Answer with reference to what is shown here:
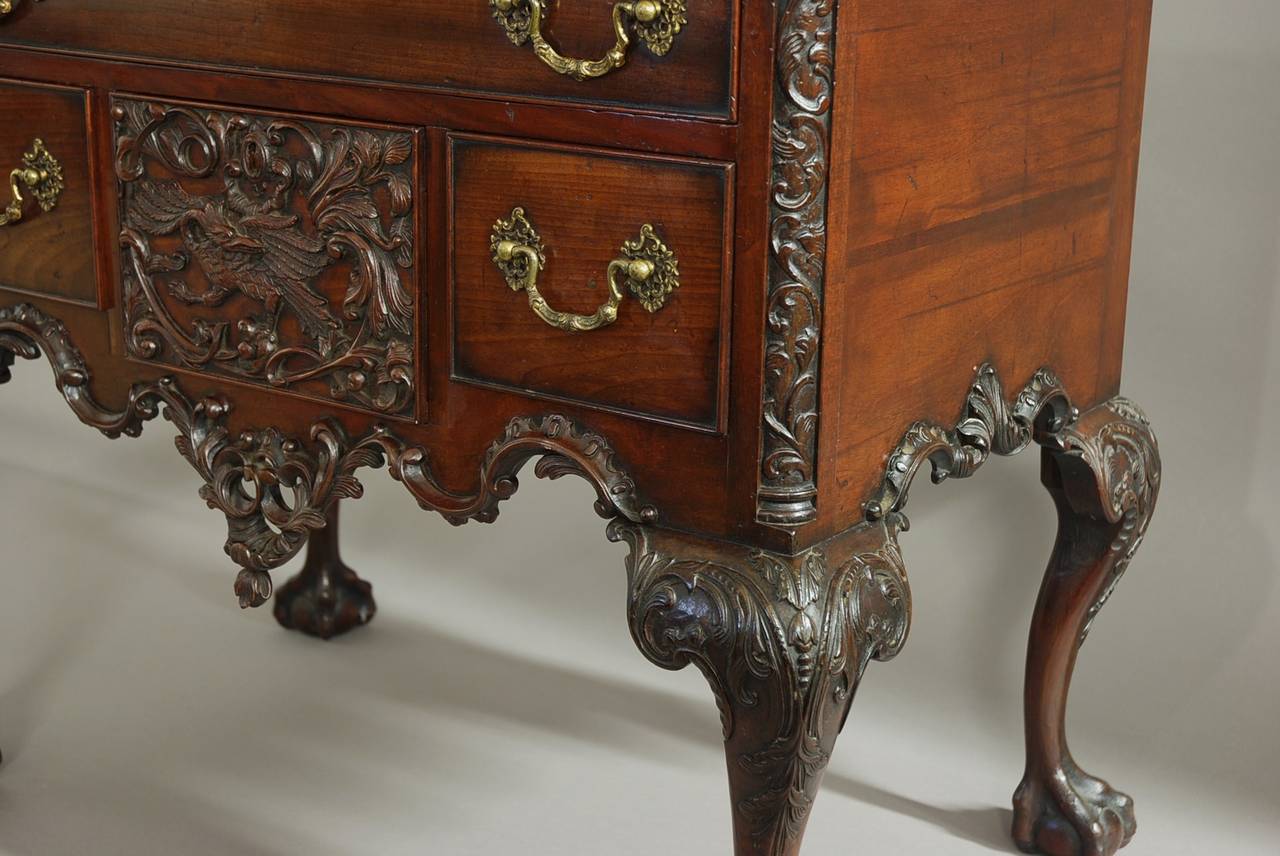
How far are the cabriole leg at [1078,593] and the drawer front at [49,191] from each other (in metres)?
0.89

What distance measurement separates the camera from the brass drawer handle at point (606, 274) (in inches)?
49.6

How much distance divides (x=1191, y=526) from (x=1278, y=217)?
0.39 m

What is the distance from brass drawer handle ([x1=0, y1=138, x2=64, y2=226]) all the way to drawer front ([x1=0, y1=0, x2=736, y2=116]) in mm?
99

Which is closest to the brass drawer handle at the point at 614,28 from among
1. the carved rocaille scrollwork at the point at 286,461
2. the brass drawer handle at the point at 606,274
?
the brass drawer handle at the point at 606,274

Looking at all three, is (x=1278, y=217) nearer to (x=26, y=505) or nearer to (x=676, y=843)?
Answer: (x=676, y=843)

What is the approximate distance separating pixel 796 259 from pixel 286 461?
0.53 metres

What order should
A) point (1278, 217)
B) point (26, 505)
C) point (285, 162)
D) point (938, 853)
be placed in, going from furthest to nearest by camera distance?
point (26, 505) → point (1278, 217) → point (938, 853) → point (285, 162)

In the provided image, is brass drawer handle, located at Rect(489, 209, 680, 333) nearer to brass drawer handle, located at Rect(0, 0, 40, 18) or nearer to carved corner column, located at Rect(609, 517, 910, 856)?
carved corner column, located at Rect(609, 517, 910, 856)

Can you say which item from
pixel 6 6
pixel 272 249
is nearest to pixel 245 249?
pixel 272 249

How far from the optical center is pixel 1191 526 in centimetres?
224

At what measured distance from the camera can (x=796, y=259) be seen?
1209 mm

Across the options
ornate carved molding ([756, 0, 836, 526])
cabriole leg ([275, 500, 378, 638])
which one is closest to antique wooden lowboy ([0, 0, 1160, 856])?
Result: ornate carved molding ([756, 0, 836, 526])

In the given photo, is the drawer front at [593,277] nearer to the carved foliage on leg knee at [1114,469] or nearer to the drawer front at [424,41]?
the drawer front at [424,41]

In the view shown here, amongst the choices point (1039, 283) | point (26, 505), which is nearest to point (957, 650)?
point (1039, 283)
